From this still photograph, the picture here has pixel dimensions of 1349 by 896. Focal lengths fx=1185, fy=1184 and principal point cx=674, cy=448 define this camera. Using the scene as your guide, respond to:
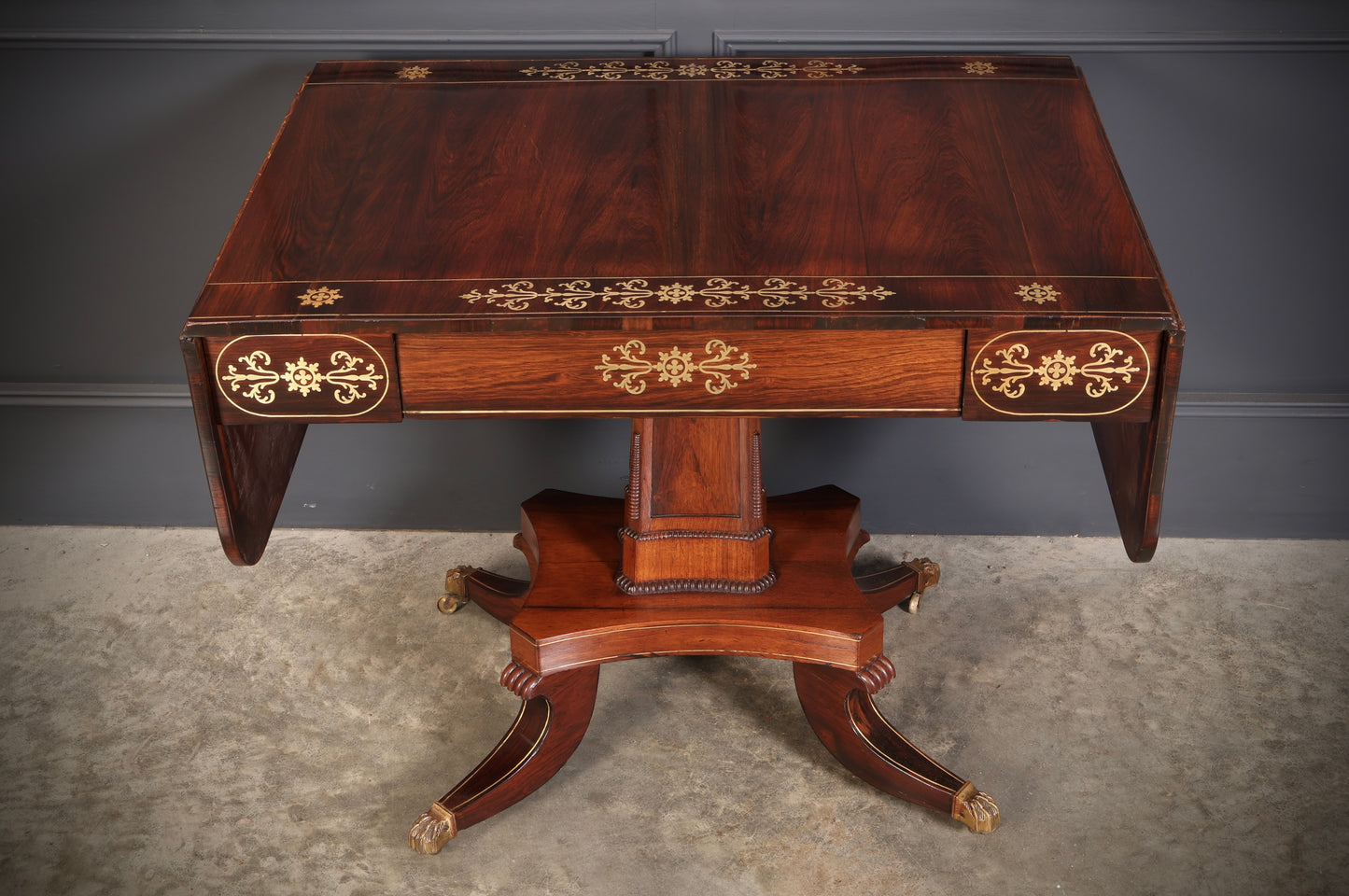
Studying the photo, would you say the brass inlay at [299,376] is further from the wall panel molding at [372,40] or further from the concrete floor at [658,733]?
the wall panel molding at [372,40]

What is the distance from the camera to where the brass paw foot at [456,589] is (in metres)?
2.58

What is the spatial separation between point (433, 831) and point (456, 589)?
70 cm

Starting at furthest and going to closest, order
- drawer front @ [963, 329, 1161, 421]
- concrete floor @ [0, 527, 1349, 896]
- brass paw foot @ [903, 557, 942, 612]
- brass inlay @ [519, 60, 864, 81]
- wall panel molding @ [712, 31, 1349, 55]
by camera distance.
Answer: brass paw foot @ [903, 557, 942, 612] < wall panel molding @ [712, 31, 1349, 55] < brass inlay @ [519, 60, 864, 81] < concrete floor @ [0, 527, 1349, 896] < drawer front @ [963, 329, 1161, 421]

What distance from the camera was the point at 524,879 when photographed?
1949 millimetres

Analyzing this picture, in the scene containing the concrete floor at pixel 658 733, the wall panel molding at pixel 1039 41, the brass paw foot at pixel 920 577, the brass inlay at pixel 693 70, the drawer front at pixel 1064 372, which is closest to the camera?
the drawer front at pixel 1064 372

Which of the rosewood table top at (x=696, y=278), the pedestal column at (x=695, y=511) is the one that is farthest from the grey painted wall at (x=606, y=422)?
the pedestal column at (x=695, y=511)

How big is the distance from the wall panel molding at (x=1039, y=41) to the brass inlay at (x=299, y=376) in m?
1.15

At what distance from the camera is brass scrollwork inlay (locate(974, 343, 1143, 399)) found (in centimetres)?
154

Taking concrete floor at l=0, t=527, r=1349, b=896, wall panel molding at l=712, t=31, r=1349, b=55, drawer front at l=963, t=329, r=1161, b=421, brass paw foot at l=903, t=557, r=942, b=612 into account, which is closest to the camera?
drawer front at l=963, t=329, r=1161, b=421

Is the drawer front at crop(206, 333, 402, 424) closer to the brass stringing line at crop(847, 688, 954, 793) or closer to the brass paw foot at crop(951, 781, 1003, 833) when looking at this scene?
the brass stringing line at crop(847, 688, 954, 793)

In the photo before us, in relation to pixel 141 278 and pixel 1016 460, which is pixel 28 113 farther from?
pixel 1016 460

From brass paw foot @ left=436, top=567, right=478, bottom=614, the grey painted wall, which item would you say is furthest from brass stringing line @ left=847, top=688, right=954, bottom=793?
brass paw foot @ left=436, top=567, right=478, bottom=614

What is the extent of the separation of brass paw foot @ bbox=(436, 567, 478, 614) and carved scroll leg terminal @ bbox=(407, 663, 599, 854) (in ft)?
1.69

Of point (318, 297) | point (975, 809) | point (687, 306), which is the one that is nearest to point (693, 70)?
point (687, 306)
